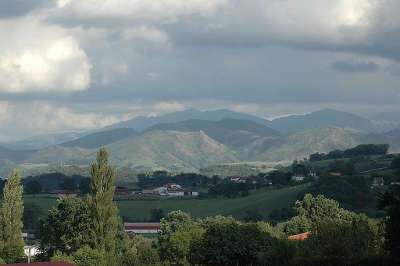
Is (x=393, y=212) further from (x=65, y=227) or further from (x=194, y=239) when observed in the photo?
A: (x=65, y=227)

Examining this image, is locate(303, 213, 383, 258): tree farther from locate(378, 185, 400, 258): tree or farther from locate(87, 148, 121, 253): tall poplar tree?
locate(87, 148, 121, 253): tall poplar tree

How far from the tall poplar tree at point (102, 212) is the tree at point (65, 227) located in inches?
477

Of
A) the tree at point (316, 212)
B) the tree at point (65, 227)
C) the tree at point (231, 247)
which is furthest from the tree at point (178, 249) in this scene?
the tree at point (316, 212)

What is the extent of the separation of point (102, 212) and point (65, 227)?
2008cm

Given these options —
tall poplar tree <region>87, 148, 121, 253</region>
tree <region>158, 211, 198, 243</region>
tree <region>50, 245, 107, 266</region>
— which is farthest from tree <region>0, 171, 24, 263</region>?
tree <region>158, 211, 198, 243</region>

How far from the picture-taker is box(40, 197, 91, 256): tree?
118250mm

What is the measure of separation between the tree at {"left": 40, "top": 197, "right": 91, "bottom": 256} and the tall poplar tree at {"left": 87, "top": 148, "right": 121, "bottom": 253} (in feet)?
39.8

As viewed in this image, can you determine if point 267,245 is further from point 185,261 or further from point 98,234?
point 98,234

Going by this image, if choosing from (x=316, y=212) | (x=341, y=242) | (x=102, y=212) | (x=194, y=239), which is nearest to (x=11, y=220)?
(x=102, y=212)

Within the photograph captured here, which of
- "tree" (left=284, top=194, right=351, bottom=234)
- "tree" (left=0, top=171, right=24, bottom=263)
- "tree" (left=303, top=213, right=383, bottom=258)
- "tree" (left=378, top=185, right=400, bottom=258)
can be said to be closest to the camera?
"tree" (left=378, top=185, right=400, bottom=258)

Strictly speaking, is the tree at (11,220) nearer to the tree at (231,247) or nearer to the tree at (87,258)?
the tree at (87,258)

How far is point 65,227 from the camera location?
396 feet

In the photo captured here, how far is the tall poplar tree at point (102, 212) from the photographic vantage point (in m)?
104

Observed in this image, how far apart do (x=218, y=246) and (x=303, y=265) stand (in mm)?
19239
